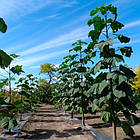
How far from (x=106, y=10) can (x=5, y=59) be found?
101 inches

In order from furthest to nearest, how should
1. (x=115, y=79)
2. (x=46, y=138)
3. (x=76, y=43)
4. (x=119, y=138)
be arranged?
(x=76, y=43) → (x=46, y=138) → (x=119, y=138) → (x=115, y=79)

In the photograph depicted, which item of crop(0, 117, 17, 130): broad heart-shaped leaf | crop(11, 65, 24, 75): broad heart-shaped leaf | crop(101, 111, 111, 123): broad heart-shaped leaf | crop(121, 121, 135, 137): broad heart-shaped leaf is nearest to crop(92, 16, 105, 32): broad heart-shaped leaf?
crop(101, 111, 111, 123): broad heart-shaped leaf

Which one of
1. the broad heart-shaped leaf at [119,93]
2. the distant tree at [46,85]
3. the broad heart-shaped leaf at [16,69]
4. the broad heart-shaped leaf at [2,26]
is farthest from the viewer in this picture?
the distant tree at [46,85]

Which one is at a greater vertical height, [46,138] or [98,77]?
[98,77]

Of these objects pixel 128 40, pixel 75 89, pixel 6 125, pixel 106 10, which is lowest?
pixel 6 125

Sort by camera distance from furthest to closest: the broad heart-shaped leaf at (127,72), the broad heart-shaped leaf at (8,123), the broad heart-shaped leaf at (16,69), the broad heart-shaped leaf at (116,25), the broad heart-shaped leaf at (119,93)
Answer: the broad heart-shaped leaf at (16,69)
the broad heart-shaped leaf at (8,123)
the broad heart-shaped leaf at (116,25)
the broad heart-shaped leaf at (127,72)
the broad heart-shaped leaf at (119,93)

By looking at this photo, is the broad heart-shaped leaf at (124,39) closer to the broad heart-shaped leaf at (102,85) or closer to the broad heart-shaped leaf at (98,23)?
the broad heart-shaped leaf at (98,23)

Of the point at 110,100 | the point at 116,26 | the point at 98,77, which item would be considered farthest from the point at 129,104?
the point at 116,26

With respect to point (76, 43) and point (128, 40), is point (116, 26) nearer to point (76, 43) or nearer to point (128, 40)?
point (128, 40)

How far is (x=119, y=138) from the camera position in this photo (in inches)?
166

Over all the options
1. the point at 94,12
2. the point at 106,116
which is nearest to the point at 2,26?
the point at 94,12

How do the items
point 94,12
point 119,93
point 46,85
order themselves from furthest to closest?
point 46,85
point 94,12
point 119,93

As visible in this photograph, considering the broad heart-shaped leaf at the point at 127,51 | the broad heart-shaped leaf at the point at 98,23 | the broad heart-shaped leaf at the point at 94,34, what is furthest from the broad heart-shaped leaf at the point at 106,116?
the broad heart-shaped leaf at the point at 98,23

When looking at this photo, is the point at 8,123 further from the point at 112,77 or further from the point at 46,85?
the point at 46,85
